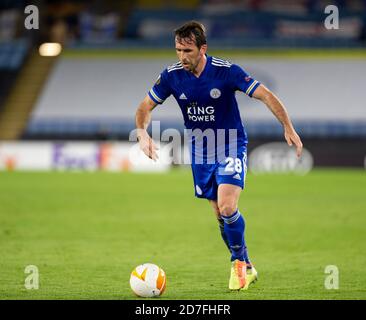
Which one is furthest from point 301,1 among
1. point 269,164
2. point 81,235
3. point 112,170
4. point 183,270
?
point 183,270

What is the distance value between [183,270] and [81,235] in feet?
12.3

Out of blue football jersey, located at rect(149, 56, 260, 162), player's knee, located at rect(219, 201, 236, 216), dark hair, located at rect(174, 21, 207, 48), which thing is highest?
dark hair, located at rect(174, 21, 207, 48)

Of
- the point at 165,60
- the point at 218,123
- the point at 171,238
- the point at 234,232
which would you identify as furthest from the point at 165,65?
the point at 234,232

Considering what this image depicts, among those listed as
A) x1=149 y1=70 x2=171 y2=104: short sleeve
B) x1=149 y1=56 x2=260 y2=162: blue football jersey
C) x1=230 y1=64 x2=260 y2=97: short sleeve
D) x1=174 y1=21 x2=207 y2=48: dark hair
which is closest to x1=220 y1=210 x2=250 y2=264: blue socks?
x1=149 y1=56 x2=260 y2=162: blue football jersey

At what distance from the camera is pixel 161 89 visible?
9234mm

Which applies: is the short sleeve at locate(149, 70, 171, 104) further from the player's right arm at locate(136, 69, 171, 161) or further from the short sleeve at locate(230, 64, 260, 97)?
the short sleeve at locate(230, 64, 260, 97)

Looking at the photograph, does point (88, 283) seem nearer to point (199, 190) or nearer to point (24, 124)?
point (199, 190)

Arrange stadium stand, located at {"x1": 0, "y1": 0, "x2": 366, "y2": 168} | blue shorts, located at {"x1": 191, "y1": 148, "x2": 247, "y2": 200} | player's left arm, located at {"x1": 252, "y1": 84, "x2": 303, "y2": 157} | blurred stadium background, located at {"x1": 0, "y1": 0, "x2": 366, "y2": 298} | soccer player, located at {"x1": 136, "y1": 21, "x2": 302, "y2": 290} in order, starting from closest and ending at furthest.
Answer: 1. player's left arm, located at {"x1": 252, "y1": 84, "x2": 303, "y2": 157}
2. soccer player, located at {"x1": 136, "y1": 21, "x2": 302, "y2": 290}
3. blue shorts, located at {"x1": 191, "y1": 148, "x2": 247, "y2": 200}
4. blurred stadium background, located at {"x1": 0, "y1": 0, "x2": 366, "y2": 298}
5. stadium stand, located at {"x1": 0, "y1": 0, "x2": 366, "y2": 168}

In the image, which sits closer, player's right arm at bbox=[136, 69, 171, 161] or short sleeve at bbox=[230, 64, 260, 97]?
short sleeve at bbox=[230, 64, 260, 97]

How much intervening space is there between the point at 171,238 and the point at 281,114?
5.16 metres

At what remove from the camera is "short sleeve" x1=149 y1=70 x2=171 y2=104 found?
30.1 ft

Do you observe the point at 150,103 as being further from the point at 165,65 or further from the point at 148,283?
the point at 165,65

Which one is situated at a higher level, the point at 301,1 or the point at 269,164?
the point at 301,1
